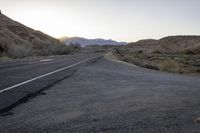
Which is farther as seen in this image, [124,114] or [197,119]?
[124,114]

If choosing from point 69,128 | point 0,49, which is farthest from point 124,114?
point 0,49

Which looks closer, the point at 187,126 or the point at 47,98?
the point at 187,126

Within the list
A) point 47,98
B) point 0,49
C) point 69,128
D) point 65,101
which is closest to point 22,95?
point 47,98

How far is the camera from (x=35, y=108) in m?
7.81

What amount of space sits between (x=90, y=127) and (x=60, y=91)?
15.9 feet

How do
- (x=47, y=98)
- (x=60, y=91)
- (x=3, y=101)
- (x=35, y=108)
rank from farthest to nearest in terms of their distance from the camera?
(x=60, y=91) < (x=47, y=98) < (x=3, y=101) < (x=35, y=108)

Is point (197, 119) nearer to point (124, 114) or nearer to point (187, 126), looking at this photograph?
→ point (187, 126)

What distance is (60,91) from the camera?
1066cm

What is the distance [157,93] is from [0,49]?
46.3 meters

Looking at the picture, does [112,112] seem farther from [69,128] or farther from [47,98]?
[47,98]

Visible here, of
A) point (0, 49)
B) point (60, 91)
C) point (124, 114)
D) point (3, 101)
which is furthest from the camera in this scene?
point (0, 49)

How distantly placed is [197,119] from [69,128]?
7.12 feet

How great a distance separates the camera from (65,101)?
8.70 m

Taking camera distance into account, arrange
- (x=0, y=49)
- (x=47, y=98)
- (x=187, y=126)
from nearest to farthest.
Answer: (x=187, y=126) < (x=47, y=98) < (x=0, y=49)
